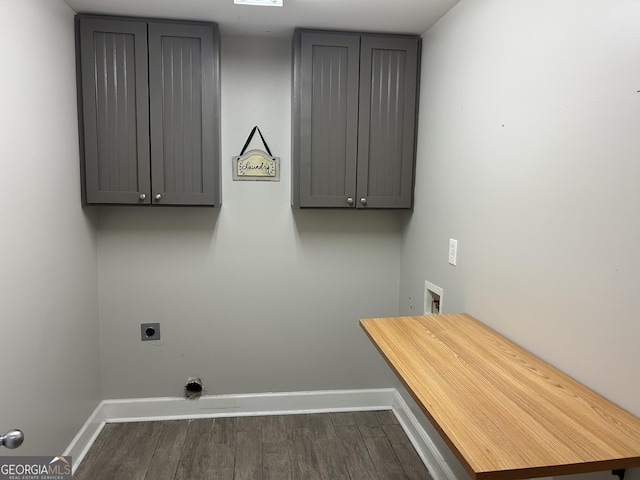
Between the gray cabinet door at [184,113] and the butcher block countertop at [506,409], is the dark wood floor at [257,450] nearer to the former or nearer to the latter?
the butcher block countertop at [506,409]

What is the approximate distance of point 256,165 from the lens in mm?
2459

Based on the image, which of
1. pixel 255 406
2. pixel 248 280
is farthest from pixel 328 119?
pixel 255 406

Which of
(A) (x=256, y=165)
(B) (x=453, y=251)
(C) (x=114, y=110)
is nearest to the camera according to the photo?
(B) (x=453, y=251)

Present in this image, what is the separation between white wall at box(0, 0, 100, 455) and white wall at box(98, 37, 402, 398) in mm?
261

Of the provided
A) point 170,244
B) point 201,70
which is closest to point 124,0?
point 201,70

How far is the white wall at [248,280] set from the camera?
2.42 m

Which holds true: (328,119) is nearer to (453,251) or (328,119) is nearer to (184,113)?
(184,113)

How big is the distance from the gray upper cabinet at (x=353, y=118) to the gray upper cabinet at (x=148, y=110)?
1.61 ft

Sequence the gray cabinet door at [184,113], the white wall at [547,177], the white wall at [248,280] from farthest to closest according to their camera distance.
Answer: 1. the white wall at [248,280]
2. the gray cabinet door at [184,113]
3. the white wall at [547,177]

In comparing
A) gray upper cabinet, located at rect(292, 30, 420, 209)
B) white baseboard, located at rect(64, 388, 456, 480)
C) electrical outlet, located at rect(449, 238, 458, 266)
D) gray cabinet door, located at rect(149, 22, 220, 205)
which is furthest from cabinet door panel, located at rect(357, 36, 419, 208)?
white baseboard, located at rect(64, 388, 456, 480)

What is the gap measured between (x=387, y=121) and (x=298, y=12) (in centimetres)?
75

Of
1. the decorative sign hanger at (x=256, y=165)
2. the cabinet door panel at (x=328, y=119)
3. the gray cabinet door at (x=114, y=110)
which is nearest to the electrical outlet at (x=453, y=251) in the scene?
the cabinet door panel at (x=328, y=119)

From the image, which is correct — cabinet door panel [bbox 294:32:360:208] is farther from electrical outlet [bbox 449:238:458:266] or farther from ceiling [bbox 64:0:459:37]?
electrical outlet [bbox 449:238:458:266]

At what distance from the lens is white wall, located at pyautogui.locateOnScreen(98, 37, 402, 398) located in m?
2.42
